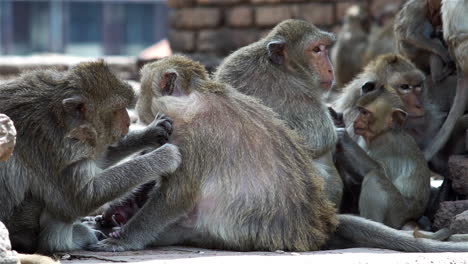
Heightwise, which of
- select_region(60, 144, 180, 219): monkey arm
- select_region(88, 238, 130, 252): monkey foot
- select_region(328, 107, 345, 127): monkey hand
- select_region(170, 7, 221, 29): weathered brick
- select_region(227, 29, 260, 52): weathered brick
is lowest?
select_region(227, 29, 260, 52): weathered brick

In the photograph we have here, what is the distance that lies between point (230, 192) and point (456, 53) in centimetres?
279

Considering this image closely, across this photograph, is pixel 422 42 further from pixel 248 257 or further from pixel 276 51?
pixel 248 257

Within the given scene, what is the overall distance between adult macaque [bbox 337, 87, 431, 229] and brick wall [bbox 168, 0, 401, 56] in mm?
12508

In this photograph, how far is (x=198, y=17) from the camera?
21.2 meters

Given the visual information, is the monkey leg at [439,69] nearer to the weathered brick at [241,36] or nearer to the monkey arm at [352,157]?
the monkey arm at [352,157]

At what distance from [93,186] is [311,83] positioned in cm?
219

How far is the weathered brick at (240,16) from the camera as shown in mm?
20719

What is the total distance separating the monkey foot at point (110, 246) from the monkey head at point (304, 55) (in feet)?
6.57

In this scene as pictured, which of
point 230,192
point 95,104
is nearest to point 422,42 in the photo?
point 230,192

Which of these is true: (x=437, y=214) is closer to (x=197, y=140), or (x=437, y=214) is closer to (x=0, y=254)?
(x=197, y=140)

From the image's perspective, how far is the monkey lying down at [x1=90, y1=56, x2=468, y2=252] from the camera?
6.13 meters

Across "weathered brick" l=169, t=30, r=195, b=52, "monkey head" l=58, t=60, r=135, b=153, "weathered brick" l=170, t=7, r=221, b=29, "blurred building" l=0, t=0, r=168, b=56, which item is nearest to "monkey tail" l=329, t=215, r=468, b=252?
"monkey head" l=58, t=60, r=135, b=153

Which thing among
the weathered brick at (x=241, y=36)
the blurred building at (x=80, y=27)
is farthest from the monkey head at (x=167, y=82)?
the blurred building at (x=80, y=27)

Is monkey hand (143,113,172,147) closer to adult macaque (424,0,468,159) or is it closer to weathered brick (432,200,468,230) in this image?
weathered brick (432,200,468,230)
